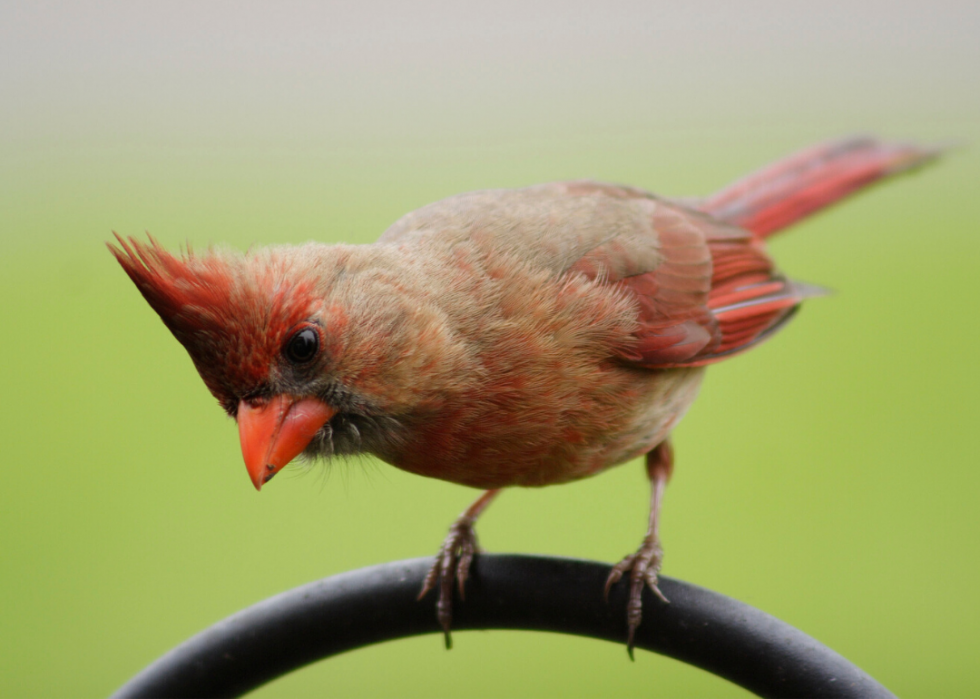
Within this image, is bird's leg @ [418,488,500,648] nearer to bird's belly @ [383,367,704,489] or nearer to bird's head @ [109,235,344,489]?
bird's belly @ [383,367,704,489]

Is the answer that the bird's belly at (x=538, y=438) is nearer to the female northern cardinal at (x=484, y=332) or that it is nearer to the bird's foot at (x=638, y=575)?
the female northern cardinal at (x=484, y=332)

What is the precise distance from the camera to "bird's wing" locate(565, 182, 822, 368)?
10.2 ft

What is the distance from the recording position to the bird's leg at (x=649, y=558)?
8.41 ft

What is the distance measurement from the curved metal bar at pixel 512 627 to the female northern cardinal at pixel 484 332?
9 cm

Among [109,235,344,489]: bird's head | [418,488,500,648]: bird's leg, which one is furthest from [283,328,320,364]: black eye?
[418,488,500,648]: bird's leg

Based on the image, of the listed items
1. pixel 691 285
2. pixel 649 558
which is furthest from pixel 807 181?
pixel 649 558

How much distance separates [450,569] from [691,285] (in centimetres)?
117

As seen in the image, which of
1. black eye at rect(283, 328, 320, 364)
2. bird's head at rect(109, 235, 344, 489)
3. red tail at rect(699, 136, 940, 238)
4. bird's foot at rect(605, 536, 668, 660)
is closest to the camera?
bird's head at rect(109, 235, 344, 489)

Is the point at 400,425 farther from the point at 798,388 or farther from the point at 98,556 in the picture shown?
the point at 798,388

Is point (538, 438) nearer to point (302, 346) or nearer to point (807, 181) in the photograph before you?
point (302, 346)

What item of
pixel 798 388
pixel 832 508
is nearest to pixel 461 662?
pixel 832 508

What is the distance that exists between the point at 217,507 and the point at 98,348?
1849 millimetres

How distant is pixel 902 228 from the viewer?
30.6 feet

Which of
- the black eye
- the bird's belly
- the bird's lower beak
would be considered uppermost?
the black eye
